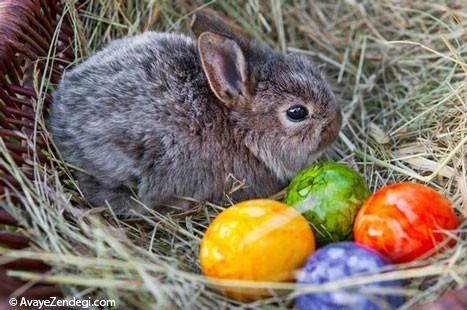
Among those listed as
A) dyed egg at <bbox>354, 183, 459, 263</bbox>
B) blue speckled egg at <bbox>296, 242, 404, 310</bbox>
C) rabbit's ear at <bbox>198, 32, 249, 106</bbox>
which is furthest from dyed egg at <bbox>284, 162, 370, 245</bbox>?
rabbit's ear at <bbox>198, 32, 249, 106</bbox>

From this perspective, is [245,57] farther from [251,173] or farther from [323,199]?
[323,199]

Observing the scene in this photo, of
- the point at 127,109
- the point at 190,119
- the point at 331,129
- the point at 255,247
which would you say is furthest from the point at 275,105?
the point at 255,247

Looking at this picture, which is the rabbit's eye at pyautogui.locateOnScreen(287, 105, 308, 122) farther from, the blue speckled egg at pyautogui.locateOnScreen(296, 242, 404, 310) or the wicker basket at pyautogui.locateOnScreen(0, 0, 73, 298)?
the wicker basket at pyautogui.locateOnScreen(0, 0, 73, 298)

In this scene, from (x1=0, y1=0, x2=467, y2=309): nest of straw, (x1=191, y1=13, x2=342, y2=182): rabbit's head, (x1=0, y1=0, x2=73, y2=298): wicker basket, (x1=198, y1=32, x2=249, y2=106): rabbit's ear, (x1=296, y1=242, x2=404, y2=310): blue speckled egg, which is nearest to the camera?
(x1=296, y1=242, x2=404, y2=310): blue speckled egg

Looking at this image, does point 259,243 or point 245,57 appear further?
point 245,57

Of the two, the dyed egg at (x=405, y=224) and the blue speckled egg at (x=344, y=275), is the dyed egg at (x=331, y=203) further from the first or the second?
the blue speckled egg at (x=344, y=275)

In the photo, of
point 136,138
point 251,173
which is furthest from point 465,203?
point 136,138
